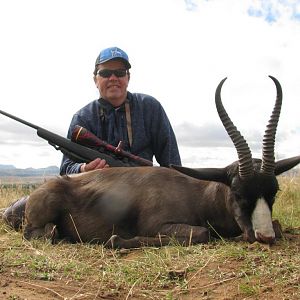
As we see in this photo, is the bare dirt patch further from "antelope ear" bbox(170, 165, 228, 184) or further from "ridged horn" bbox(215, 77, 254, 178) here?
"antelope ear" bbox(170, 165, 228, 184)

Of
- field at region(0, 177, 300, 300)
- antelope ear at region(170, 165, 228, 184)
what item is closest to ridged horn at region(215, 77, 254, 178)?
antelope ear at region(170, 165, 228, 184)

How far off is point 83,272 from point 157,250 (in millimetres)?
1002

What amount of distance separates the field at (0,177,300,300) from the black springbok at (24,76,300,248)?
305 millimetres

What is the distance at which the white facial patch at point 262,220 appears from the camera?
15.6 ft

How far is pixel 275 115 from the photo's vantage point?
17.4 ft

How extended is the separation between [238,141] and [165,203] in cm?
104

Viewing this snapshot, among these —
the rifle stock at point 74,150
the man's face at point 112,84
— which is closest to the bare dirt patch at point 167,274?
the rifle stock at point 74,150

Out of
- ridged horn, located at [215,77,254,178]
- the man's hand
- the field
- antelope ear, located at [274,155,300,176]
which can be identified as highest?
ridged horn, located at [215,77,254,178]

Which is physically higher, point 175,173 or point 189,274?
point 175,173

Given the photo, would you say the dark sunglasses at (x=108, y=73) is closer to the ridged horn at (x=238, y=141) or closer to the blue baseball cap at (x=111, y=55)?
the blue baseball cap at (x=111, y=55)

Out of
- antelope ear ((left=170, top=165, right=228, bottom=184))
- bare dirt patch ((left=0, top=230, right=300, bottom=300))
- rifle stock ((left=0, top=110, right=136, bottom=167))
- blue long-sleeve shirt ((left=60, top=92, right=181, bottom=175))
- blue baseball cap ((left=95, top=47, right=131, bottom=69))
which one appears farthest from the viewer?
blue baseball cap ((left=95, top=47, right=131, bottom=69))

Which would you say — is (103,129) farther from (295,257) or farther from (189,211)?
(295,257)

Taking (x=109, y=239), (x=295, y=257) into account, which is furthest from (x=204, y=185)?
(x=295, y=257)

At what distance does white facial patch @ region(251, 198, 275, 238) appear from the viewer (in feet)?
15.6
